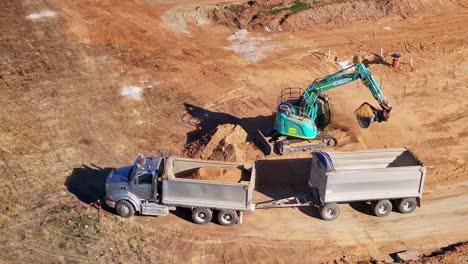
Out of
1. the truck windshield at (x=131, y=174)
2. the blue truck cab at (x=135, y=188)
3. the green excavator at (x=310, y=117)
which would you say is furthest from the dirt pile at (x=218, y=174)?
the green excavator at (x=310, y=117)

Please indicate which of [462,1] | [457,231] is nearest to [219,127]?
[457,231]

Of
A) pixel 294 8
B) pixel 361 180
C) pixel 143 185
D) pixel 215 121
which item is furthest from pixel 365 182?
pixel 294 8

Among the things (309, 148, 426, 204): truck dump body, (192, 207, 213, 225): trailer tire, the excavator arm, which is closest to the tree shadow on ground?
the excavator arm

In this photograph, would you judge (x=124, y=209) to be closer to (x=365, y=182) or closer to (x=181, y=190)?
(x=181, y=190)

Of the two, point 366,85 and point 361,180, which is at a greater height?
point 366,85

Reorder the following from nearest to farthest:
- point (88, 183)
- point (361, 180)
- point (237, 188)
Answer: point (237, 188) → point (361, 180) → point (88, 183)

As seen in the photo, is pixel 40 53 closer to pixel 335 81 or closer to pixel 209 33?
pixel 209 33
